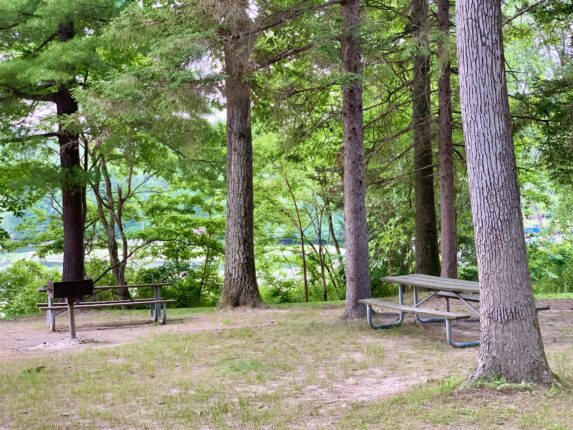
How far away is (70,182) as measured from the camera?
522 inches

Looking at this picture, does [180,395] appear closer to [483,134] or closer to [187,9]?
[483,134]

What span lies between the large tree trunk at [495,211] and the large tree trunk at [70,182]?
8.92 metres

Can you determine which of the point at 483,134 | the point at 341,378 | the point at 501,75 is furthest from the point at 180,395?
the point at 501,75

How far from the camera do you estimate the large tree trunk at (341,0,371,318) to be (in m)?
9.64

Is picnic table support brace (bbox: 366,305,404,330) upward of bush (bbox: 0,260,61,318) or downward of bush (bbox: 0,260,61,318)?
downward

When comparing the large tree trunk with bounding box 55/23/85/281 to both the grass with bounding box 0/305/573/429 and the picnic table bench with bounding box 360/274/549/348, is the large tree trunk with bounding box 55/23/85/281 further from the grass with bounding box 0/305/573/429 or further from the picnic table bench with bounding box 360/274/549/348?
the picnic table bench with bounding box 360/274/549/348

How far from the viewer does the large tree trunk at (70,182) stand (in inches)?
521

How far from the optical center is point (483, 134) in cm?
543

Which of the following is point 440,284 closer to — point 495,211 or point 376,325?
point 376,325

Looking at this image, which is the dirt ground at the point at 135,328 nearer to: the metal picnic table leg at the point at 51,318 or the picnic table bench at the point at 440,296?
the metal picnic table leg at the point at 51,318

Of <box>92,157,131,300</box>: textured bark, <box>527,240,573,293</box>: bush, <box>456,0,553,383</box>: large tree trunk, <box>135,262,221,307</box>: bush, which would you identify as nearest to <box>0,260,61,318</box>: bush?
<box>92,157,131,300</box>: textured bark

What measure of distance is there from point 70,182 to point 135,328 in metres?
3.89

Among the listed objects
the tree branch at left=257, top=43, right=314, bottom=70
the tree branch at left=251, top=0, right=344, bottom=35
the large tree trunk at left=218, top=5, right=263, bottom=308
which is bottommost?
the large tree trunk at left=218, top=5, right=263, bottom=308

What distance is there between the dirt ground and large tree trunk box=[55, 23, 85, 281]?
134 centimetres
